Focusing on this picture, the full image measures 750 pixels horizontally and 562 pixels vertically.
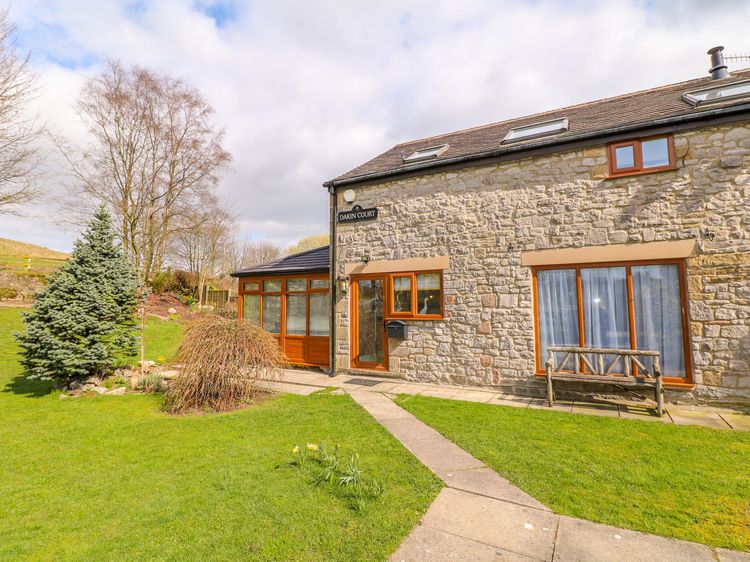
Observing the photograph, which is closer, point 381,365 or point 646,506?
point 646,506

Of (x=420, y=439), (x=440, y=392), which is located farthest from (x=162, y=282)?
(x=420, y=439)

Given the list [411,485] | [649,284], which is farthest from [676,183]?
[411,485]

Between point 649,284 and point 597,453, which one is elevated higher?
point 649,284

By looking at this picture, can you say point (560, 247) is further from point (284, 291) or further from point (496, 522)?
point (284, 291)

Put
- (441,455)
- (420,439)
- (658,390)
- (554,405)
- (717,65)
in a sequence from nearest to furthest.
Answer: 1. (441,455)
2. (420,439)
3. (658,390)
4. (554,405)
5. (717,65)

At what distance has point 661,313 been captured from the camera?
6113mm

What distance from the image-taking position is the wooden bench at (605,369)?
5.52 meters

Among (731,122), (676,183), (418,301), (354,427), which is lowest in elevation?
(354,427)

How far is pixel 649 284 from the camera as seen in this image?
620cm

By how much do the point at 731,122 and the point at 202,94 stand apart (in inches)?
880

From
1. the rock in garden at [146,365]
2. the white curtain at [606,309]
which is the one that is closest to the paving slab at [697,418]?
the white curtain at [606,309]

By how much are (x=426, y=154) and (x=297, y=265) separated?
16.0 ft

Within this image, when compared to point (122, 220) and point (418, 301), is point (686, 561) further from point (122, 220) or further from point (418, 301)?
point (122, 220)

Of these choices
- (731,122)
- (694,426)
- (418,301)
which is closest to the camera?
(694,426)
